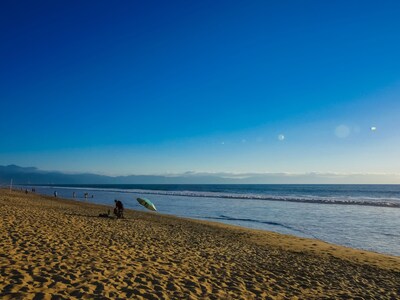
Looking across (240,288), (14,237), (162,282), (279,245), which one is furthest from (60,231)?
(279,245)

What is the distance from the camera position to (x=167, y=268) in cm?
1023

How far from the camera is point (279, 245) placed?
701 inches

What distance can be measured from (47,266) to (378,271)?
13005 millimetres

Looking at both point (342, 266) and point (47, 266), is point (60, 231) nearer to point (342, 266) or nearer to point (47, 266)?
point (47, 266)

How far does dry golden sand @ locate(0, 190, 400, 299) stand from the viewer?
25.6 feet

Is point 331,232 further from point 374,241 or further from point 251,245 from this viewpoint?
point 251,245

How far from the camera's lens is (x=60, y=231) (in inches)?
587

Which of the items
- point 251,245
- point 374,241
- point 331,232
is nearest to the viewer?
point 251,245

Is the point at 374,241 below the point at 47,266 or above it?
below

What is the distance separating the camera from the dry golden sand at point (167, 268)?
7.81m

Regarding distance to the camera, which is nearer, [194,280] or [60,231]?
[194,280]

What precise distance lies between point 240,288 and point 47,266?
5.79 m

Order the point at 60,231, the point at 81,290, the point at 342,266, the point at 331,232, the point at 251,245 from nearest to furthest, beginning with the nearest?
the point at 81,290
the point at 342,266
the point at 60,231
the point at 251,245
the point at 331,232

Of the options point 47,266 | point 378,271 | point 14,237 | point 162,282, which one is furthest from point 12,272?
point 378,271
